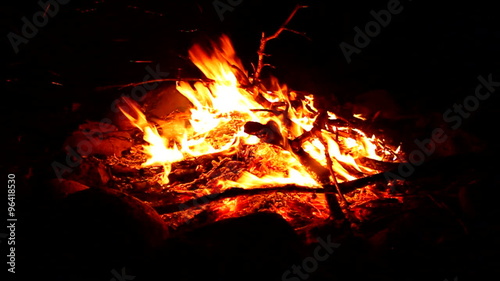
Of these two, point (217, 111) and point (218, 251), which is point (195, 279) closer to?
point (218, 251)

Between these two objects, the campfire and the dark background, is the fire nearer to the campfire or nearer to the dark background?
the campfire

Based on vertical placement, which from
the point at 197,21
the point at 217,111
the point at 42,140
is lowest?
the point at 217,111

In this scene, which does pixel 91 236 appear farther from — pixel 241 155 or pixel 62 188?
pixel 241 155

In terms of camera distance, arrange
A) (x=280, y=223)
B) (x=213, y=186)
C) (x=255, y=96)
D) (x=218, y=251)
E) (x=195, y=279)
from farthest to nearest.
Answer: (x=255, y=96) → (x=213, y=186) → (x=280, y=223) → (x=218, y=251) → (x=195, y=279)

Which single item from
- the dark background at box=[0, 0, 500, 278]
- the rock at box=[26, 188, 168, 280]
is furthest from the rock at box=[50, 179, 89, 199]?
Result: the dark background at box=[0, 0, 500, 278]

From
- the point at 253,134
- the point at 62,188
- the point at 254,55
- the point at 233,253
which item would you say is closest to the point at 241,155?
the point at 253,134

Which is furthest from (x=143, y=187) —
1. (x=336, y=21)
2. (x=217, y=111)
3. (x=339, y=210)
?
(x=336, y=21)

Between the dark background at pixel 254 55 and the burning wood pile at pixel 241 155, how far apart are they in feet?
2.12

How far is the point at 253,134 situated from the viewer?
351 centimetres

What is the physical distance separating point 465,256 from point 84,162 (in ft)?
11.9

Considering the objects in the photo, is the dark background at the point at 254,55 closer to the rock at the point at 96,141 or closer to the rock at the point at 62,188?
the rock at the point at 96,141

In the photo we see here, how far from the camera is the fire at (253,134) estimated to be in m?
3.39

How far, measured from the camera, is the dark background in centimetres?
435

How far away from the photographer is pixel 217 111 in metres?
4.35
